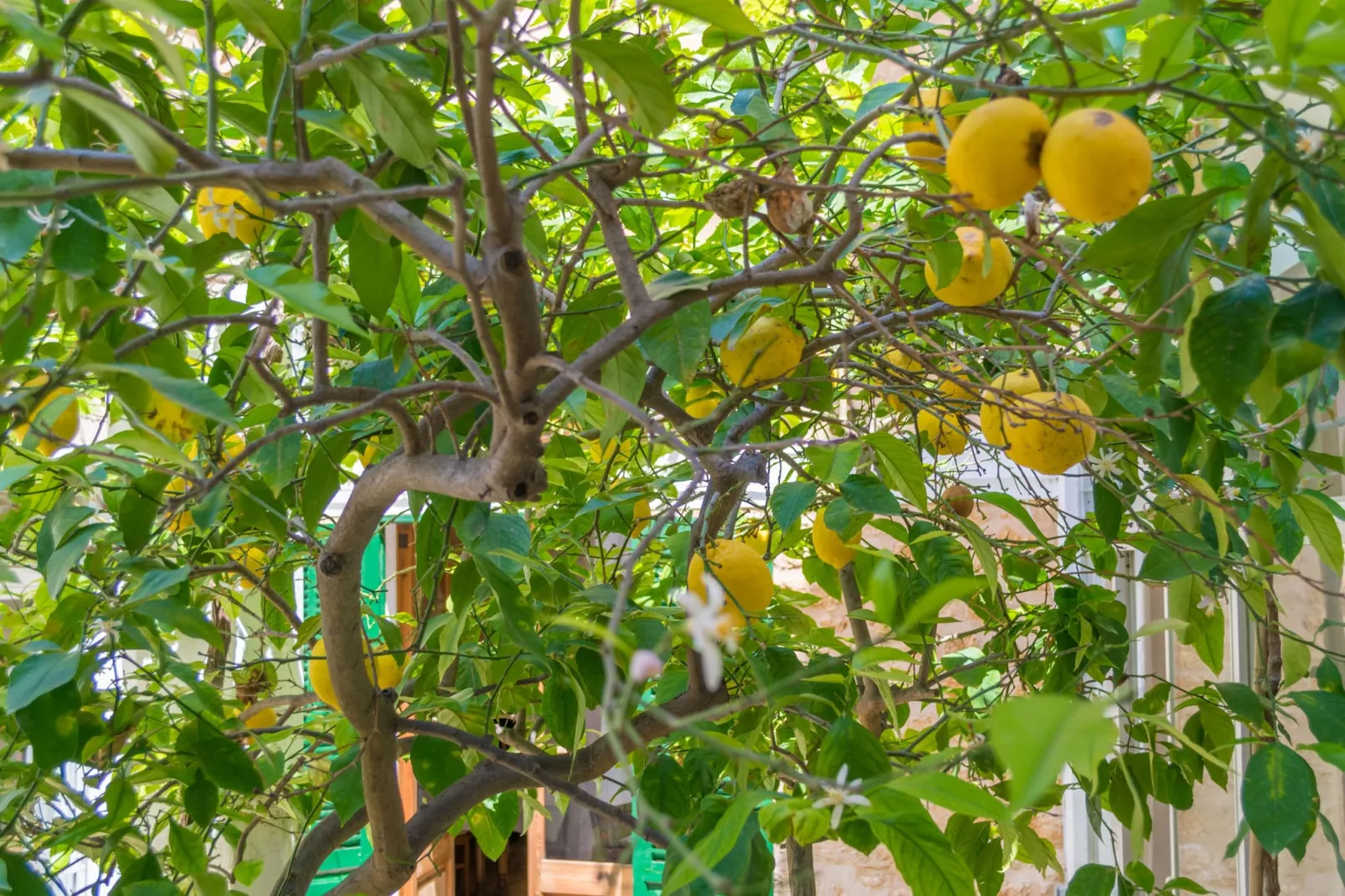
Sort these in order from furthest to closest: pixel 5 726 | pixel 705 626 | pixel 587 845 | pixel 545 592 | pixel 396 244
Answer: pixel 587 845
pixel 545 592
pixel 5 726
pixel 396 244
pixel 705 626

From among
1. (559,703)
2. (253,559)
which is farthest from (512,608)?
(253,559)

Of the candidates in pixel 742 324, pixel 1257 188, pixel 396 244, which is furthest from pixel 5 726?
pixel 1257 188

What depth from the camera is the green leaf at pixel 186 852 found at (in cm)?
78

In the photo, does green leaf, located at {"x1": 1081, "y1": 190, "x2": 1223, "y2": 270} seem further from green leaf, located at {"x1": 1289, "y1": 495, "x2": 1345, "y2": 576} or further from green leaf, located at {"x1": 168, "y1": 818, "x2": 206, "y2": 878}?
green leaf, located at {"x1": 168, "y1": 818, "x2": 206, "y2": 878}

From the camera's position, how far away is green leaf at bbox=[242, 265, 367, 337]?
41cm

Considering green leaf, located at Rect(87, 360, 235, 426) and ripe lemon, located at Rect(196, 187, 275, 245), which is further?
ripe lemon, located at Rect(196, 187, 275, 245)

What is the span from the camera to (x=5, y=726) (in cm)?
80

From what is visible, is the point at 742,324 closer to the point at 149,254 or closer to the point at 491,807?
the point at 149,254

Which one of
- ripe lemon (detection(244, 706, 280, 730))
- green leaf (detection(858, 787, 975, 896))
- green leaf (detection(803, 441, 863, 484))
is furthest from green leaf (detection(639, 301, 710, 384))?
ripe lemon (detection(244, 706, 280, 730))

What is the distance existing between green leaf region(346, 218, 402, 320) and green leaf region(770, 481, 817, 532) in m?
0.33

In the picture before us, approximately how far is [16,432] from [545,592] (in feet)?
1.95

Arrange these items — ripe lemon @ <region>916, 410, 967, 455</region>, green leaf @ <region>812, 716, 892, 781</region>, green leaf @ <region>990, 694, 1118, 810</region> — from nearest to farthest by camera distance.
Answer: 1. green leaf @ <region>990, 694, 1118, 810</region>
2. green leaf @ <region>812, 716, 892, 781</region>
3. ripe lemon @ <region>916, 410, 967, 455</region>

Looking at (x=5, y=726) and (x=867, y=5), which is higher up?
(x=867, y=5)

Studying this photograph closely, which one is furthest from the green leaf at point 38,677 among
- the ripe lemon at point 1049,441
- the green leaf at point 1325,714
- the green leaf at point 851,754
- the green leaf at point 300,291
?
the green leaf at point 1325,714
